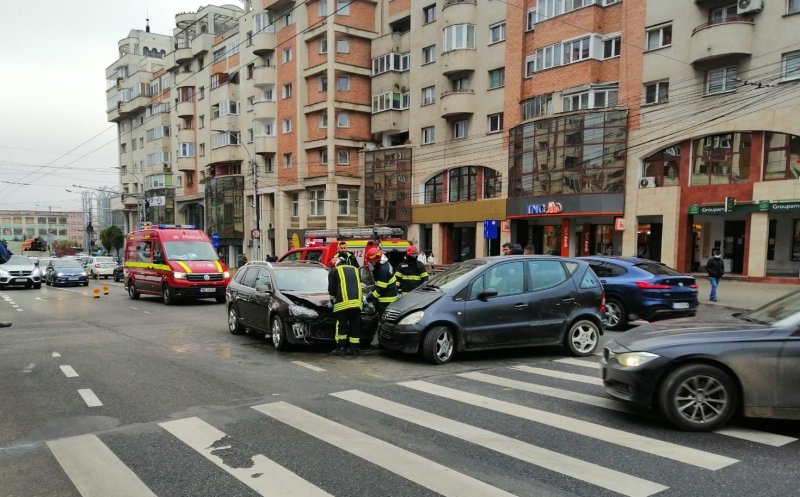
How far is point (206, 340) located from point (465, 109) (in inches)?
1037

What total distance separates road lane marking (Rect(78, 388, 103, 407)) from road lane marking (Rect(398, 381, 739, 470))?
3.65 meters

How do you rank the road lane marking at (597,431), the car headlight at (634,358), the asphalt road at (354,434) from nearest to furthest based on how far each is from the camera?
the asphalt road at (354,434), the road lane marking at (597,431), the car headlight at (634,358)

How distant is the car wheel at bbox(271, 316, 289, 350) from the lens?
930 cm

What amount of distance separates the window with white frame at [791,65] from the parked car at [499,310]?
62.1 feet

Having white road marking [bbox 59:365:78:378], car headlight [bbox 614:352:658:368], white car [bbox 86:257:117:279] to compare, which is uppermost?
car headlight [bbox 614:352:658:368]

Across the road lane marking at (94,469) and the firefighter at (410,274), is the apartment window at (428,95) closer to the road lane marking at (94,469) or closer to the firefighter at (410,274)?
the firefighter at (410,274)

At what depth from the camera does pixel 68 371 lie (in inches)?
308

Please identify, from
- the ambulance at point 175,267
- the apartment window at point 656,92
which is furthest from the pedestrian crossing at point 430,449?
the apartment window at point 656,92

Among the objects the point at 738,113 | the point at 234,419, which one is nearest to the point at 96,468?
the point at 234,419

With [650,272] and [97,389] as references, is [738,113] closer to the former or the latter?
[650,272]

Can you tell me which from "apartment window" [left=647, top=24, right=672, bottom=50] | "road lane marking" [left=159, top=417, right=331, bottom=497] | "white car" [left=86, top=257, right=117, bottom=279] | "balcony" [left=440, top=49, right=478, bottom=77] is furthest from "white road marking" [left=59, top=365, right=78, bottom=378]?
"white car" [left=86, top=257, right=117, bottom=279]

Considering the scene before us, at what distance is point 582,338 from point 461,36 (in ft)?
94.9

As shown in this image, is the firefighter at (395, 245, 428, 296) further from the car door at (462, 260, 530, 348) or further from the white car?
the white car

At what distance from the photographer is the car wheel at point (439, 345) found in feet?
26.1
